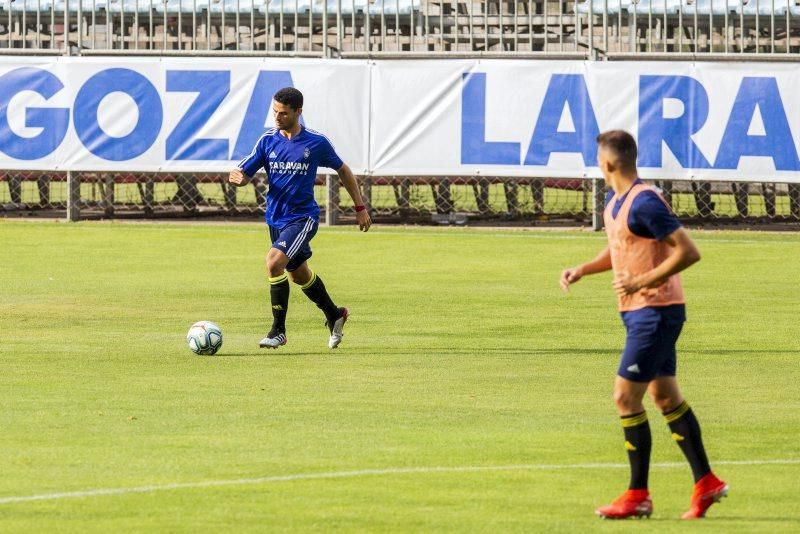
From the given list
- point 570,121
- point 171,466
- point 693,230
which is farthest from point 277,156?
point 693,230

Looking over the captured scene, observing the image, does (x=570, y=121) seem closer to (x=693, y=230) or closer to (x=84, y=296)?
(x=693, y=230)

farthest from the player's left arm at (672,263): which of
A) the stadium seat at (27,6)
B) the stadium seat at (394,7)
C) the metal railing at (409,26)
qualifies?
the stadium seat at (27,6)

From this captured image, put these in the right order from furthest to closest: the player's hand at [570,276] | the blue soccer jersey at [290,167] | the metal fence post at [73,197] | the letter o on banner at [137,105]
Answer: the metal fence post at [73,197]
the letter o on banner at [137,105]
the blue soccer jersey at [290,167]
the player's hand at [570,276]

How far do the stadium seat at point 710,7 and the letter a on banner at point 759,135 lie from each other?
5.05 feet

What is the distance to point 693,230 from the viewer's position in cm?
2575

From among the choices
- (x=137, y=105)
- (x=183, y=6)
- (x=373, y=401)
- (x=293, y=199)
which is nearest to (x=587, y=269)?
(x=373, y=401)

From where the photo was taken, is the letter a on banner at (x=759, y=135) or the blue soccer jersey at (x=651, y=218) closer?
the blue soccer jersey at (x=651, y=218)

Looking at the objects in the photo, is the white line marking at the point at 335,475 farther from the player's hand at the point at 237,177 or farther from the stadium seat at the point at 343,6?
the stadium seat at the point at 343,6

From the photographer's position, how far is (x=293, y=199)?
14117mm

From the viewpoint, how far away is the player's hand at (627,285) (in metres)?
7.68

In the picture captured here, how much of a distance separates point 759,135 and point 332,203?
259 inches

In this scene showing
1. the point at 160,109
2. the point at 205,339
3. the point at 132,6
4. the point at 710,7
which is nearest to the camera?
the point at 205,339

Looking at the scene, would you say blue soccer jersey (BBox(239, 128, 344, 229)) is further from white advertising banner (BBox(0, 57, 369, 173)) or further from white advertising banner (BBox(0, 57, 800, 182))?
white advertising banner (BBox(0, 57, 369, 173))

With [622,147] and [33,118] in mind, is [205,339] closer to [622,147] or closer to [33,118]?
[622,147]
